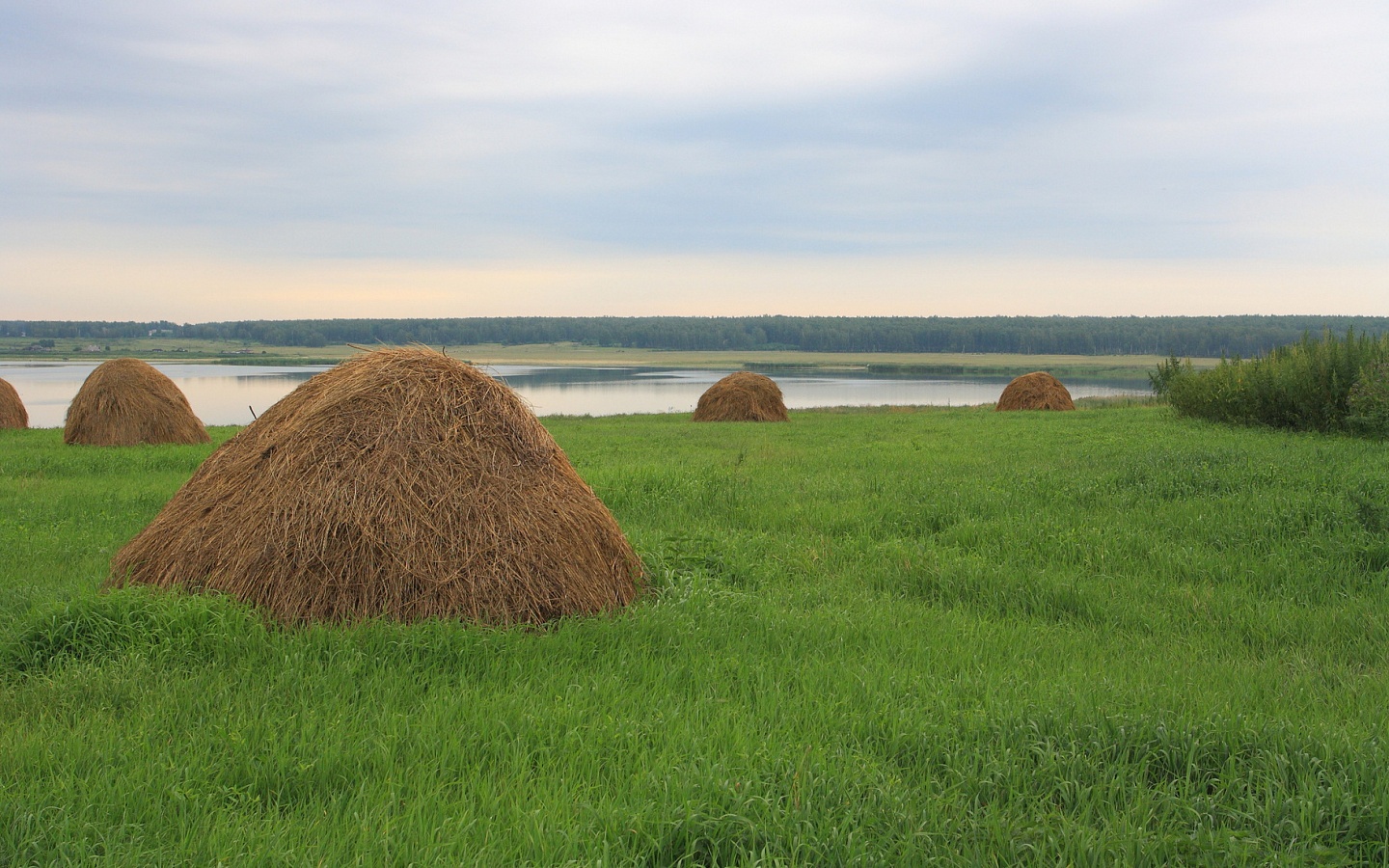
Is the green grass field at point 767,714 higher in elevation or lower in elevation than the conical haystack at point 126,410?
lower

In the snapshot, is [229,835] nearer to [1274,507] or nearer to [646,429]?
[1274,507]

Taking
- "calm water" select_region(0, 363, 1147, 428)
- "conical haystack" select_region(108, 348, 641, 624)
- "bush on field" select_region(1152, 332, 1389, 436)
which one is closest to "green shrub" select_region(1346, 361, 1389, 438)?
"bush on field" select_region(1152, 332, 1389, 436)

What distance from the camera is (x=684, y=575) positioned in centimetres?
734

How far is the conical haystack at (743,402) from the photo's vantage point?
32031 mm

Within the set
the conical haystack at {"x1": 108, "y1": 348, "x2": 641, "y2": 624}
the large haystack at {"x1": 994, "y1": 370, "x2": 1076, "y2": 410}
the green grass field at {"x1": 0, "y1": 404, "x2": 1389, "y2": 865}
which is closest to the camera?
the green grass field at {"x1": 0, "y1": 404, "x2": 1389, "y2": 865}

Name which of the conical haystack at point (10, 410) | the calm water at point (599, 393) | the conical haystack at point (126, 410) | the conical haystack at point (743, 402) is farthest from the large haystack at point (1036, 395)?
the conical haystack at point (10, 410)

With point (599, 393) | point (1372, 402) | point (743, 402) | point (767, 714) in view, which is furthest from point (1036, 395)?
point (599, 393)

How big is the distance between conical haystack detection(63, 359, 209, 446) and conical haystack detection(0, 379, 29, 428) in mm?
6103

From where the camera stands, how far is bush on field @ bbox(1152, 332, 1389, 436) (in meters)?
16.6

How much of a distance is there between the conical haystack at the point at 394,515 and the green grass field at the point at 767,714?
371 millimetres

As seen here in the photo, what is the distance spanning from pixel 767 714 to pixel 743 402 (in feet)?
90.9

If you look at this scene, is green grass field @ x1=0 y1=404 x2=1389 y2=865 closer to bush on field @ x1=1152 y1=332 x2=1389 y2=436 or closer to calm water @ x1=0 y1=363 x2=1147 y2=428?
bush on field @ x1=1152 y1=332 x2=1389 y2=436

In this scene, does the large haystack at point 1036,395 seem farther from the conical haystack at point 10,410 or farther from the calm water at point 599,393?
the conical haystack at point 10,410

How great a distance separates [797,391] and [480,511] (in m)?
62.5
